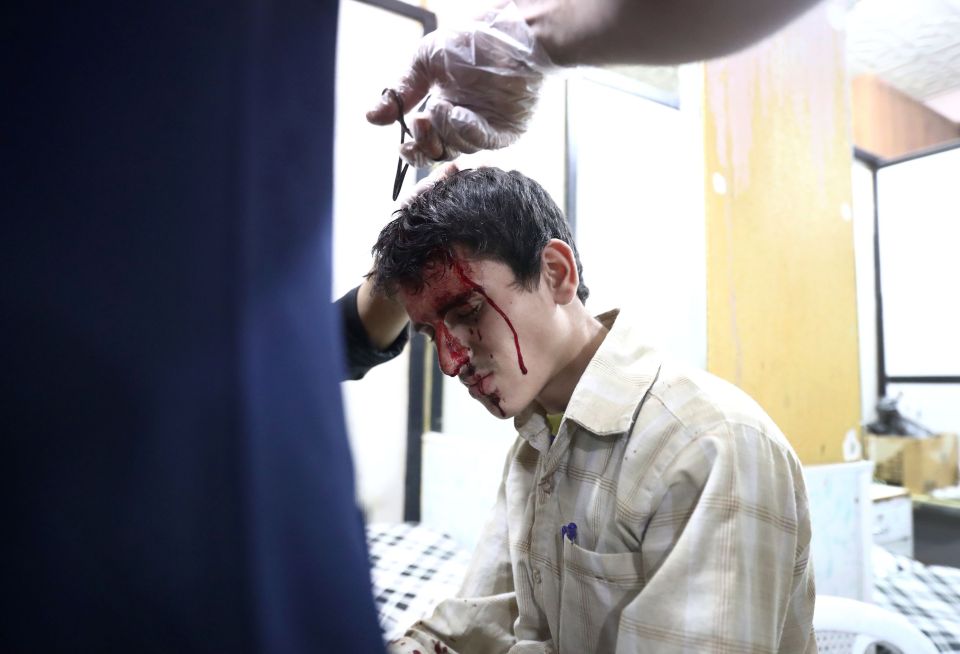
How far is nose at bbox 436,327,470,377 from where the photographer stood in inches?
34.7

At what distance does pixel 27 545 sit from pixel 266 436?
0.10 meters

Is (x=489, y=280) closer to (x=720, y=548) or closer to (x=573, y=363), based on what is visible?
(x=573, y=363)

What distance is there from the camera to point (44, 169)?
0.77 ft

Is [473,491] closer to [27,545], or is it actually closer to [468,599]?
[468,599]

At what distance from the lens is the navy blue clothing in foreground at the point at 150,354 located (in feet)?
0.77

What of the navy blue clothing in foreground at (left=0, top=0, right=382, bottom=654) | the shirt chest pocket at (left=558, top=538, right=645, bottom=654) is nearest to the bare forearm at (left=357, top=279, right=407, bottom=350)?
the shirt chest pocket at (left=558, top=538, right=645, bottom=654)

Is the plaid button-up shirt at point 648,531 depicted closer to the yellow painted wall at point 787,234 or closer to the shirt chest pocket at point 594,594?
the shirt chest pocket at point 594,594

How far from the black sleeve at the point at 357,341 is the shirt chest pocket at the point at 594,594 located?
0.58 meters

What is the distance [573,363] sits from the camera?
3.13ft

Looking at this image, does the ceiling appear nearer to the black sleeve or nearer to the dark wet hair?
the dark wet hair

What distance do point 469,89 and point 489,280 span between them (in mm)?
292

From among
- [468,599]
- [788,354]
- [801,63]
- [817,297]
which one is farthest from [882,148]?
[468,599]

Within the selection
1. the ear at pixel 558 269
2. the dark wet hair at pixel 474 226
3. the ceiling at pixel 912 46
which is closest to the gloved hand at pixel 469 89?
the dark wet hair at pixel 474 226

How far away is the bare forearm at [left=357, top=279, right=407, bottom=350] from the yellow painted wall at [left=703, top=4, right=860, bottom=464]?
93 centimetres
